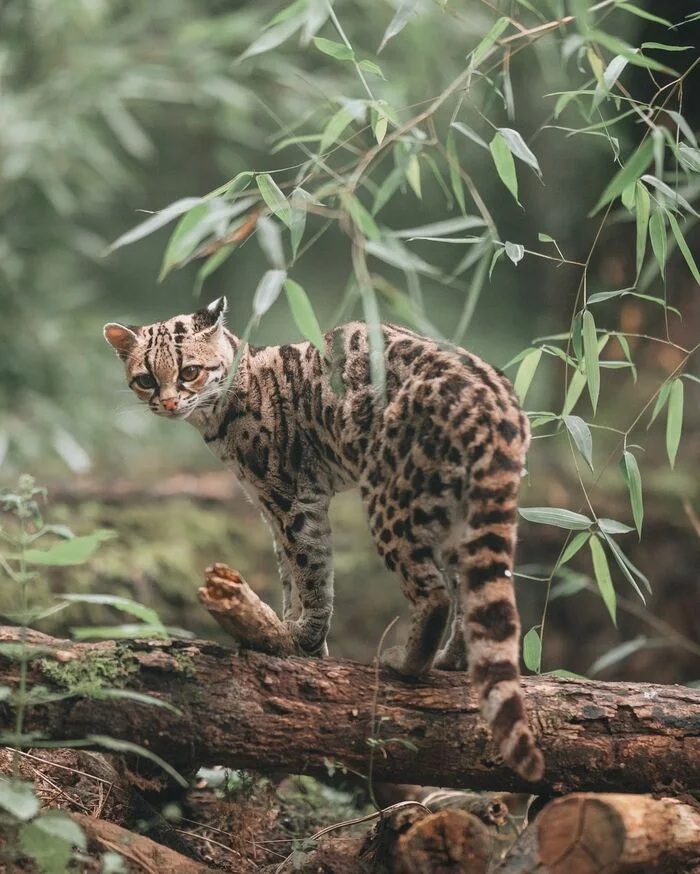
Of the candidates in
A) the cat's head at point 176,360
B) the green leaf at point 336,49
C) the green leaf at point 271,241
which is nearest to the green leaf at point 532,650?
the cat's head at point 176,360

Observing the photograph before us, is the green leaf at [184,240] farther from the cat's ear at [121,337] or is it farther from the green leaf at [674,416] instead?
the green leaf at [674,416]

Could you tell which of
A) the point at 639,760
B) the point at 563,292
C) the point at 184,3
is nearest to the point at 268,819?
the point at 639,760

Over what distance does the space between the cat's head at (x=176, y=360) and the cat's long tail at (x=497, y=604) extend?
1402 millimetres

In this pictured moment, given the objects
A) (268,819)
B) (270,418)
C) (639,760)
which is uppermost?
(270,418)

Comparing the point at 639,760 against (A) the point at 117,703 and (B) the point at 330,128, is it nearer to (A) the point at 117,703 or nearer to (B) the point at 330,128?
(A) the point at 117,703

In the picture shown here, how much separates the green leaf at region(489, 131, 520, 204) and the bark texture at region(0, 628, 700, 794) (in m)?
1.78

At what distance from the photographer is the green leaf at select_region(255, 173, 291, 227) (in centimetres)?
298

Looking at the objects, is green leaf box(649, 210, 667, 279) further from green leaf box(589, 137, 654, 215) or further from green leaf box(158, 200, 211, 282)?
green leaf box(158, 200, 211, 282)

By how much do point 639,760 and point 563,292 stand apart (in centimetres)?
571

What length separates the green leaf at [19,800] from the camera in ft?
8.47

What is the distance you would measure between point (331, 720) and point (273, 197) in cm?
179

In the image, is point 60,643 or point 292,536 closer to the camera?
point 60,643

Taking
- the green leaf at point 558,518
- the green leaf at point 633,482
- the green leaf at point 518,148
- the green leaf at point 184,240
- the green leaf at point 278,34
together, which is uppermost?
the green leaf at point 278,34

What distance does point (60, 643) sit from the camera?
3.50 meters
